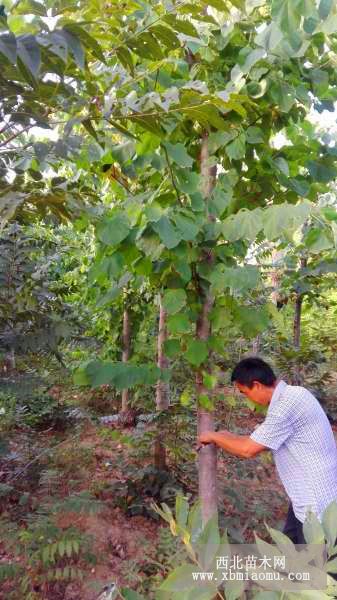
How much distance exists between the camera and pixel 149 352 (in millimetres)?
4156

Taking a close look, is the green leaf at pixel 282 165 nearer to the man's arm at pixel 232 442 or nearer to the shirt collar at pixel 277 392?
the shirt collar at pixel 277 392

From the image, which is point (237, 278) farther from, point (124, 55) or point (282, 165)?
point (124, 55)

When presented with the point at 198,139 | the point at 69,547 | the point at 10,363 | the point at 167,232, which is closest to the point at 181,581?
the point at 167,232

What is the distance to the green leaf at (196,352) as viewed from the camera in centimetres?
179

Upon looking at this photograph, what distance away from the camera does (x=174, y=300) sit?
68.4 inches

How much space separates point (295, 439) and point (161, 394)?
1.17m

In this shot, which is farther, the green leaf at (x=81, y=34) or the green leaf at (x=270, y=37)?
the green leaf at (x=270, y=37)

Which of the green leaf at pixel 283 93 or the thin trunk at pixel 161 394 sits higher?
the green leaf at pixel 283 93

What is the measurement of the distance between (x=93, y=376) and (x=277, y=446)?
2.83 ft

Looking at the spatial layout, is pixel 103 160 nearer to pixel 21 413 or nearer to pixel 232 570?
pixel 232 570

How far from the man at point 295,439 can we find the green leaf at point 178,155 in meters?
1.00

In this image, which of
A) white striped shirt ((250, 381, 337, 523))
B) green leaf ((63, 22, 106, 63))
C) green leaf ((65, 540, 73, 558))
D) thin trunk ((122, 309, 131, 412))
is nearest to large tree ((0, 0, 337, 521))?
green leaf ((63, 22, 106, 63))

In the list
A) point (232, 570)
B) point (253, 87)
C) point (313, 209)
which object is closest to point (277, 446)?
point (313, 209)

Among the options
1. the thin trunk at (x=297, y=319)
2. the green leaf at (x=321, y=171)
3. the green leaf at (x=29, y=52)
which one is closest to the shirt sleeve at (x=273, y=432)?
the green leaf at (x=321, y=171)
